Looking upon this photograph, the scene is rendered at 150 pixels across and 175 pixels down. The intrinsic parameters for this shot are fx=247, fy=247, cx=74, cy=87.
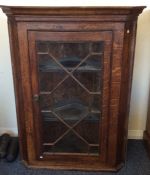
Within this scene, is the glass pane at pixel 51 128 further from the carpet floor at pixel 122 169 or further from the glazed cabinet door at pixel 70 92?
the carpet floor at pixel 122 169

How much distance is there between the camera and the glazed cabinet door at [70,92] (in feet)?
4.97

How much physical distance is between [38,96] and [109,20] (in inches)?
26.3

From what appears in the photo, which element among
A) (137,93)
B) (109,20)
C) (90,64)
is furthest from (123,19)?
(137,93)

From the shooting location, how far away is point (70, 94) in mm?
1706

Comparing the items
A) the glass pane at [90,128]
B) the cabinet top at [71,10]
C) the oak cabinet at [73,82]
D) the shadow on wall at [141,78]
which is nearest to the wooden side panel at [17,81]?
the oak cabinet at [73,82]

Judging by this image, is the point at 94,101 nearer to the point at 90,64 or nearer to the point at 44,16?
the point at 90,64

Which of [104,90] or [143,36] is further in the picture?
[143,36]

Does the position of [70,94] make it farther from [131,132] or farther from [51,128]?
[131,132]

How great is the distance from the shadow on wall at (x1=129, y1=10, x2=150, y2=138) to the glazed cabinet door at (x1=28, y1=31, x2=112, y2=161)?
538 millimetres

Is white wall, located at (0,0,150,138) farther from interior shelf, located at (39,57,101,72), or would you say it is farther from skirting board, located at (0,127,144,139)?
interior shelf, located at (39,57,101,72)

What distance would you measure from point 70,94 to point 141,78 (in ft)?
2.27

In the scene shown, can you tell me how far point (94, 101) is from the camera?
1675 millimetres

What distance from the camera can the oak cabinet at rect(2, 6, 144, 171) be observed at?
1442 mm

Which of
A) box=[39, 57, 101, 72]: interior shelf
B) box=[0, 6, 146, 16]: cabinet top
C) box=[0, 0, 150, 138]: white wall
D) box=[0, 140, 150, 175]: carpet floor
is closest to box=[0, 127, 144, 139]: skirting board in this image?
box=[0, 0, 150, 138]: white wall
